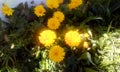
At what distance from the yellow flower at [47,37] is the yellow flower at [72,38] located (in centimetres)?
11

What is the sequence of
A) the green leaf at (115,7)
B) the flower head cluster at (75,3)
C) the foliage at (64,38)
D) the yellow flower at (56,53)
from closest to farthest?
the yellow flower at (56,53) < the foliage at (64,38) < the flower head cluster at (75,3) < the green leaf at (115,7)

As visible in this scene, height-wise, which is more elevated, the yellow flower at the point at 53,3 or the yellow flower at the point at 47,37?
the yellow flower at the point at 53,3

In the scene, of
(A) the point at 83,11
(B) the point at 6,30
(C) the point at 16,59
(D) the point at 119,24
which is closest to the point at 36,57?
(C) the point at 16,59

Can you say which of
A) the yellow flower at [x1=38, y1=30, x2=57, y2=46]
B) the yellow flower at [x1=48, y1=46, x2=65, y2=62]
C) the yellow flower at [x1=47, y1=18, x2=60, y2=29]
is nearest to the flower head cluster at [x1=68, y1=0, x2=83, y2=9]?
the yellow flower at [x1=47, y1=18, x2=60, y2=29]

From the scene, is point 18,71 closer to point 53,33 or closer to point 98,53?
point 53,33

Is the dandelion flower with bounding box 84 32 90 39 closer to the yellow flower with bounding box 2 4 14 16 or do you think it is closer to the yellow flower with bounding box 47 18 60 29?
the yellow flower with bounding box 47 18 60 29

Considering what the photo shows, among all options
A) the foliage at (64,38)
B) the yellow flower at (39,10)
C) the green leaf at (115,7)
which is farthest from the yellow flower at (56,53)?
the green leaf at (115,7)

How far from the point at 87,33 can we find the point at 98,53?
189 millimetres

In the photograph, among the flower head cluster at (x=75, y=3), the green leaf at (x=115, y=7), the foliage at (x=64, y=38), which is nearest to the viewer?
the foliage at (x=64, y=38)

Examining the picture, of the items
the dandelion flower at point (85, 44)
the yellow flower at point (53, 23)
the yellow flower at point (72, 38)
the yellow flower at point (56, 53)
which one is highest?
the yellow flower at point (53, 23)

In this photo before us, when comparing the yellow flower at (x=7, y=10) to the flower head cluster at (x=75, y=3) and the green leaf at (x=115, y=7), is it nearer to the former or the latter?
the flower head cluster at (x=75, y=3)

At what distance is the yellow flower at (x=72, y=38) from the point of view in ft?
8.22

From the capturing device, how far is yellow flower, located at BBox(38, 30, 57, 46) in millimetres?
2537

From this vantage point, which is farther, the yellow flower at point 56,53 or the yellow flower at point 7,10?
the yellow flower at point 7,10
